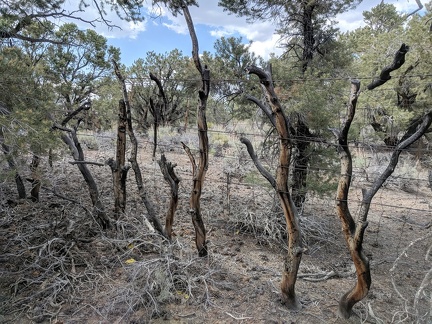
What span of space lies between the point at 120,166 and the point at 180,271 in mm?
1469

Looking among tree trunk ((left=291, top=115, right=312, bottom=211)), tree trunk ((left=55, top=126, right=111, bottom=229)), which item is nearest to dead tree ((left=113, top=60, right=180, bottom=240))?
tree trunk ((left=55, top=126, right=111, bottom=229))

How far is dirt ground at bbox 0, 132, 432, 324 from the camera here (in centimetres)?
241

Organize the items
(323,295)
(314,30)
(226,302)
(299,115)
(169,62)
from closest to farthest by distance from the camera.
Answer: (226,302) < (323,295) < (299,115) < (314,30) < (169,62)

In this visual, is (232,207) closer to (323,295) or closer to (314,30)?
(323,295)

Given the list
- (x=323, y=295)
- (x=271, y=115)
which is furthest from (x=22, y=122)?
(x=323, y=295)

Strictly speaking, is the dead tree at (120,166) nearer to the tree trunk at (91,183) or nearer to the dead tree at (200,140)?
the tree trunk at (91,183)

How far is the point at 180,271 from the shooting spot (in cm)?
276

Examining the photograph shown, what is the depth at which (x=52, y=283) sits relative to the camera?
8.55 ft

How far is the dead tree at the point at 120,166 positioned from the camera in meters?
3.47

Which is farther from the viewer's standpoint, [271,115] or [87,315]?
[271,115]

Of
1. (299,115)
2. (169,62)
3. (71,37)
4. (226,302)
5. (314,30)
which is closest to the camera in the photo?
(226,302)

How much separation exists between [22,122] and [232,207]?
324 centimetres

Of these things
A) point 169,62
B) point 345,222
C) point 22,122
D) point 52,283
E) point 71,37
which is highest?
point 169,62

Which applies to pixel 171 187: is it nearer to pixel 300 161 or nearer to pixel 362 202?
pixel 362 202
